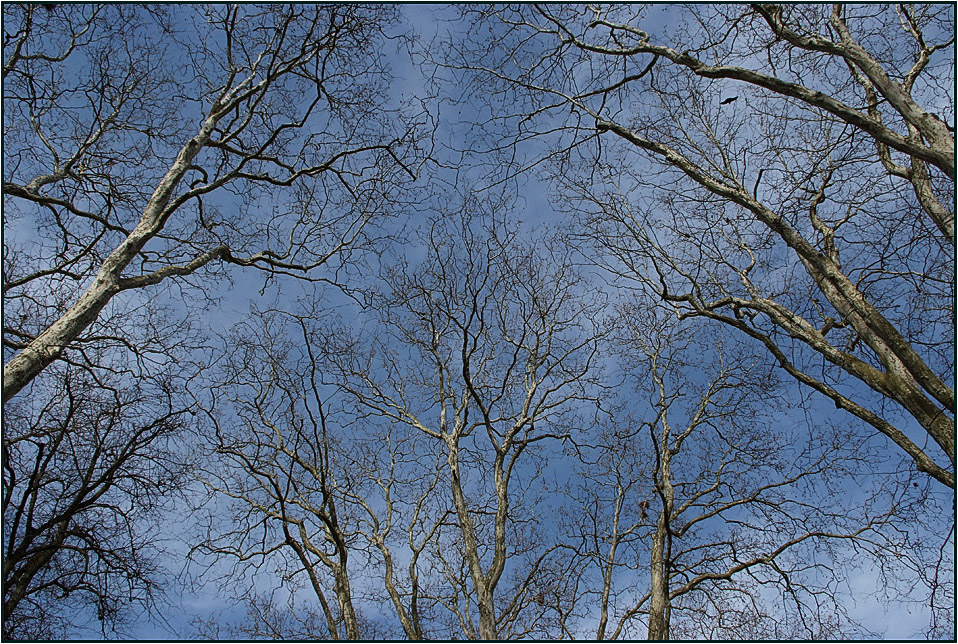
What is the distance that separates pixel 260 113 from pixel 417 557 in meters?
6.60

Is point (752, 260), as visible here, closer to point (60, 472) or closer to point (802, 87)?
point (802, 87)

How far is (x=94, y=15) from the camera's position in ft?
24.3

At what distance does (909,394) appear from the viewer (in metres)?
5.62

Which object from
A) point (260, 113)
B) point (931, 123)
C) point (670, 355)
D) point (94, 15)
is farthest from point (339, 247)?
point (670, 355)

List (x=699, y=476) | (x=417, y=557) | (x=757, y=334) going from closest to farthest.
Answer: (x=757, y=334) → (x=417, y=557) → (x=699, y=476)

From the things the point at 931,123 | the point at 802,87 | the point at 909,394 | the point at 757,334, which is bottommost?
the point at 909,394

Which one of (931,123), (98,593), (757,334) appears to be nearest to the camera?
(931,123)

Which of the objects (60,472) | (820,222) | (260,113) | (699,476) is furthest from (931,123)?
(60,472)

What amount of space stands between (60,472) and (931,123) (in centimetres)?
988

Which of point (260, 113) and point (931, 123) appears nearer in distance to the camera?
point (931, 123)

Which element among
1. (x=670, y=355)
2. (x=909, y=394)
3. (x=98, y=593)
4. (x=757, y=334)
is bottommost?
(x=98, y=593)

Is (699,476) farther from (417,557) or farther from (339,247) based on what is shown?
(339,247)

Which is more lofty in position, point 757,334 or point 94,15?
point 94,15

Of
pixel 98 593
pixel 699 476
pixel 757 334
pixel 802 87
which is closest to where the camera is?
pixel 802 87
